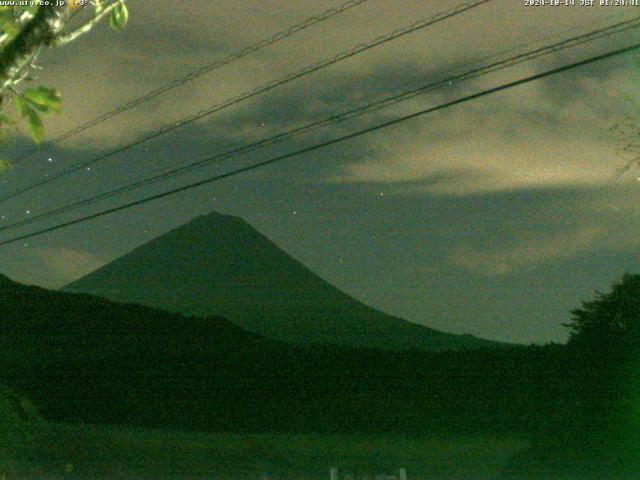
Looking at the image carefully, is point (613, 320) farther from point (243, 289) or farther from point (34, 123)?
point (243, 289)

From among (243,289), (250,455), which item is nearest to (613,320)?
(250,455)

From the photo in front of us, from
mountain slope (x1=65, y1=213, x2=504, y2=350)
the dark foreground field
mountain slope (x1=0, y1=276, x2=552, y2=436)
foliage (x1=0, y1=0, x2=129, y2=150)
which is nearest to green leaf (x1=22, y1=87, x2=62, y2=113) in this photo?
foliage (x1=0, y1=0, x2=129, y2=150)

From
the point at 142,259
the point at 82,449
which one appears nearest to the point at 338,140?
the point at 82,449

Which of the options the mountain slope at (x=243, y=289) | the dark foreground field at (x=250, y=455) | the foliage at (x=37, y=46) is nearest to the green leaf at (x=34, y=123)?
the foliage at (x=37, y=46)

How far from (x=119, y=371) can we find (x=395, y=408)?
7.77m

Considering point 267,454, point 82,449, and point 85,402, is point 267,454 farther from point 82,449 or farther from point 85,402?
point 85,402

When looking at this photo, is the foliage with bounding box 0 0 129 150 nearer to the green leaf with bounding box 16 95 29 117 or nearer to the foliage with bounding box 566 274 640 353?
the green leaf with bounding box 16 95 29 117

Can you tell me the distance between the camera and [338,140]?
942cm

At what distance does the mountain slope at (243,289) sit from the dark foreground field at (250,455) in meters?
5.76

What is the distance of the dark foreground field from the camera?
12492 millimetres

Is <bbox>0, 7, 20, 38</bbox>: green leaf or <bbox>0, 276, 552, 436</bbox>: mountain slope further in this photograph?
<bbox>0, 276, 552, 436</bbox>: mountain slope

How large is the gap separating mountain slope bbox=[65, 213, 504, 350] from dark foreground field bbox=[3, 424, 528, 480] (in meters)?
5.76

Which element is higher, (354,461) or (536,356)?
(536,356)

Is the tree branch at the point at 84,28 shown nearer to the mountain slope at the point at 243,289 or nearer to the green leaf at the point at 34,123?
the green leaf at the point at 34,123
